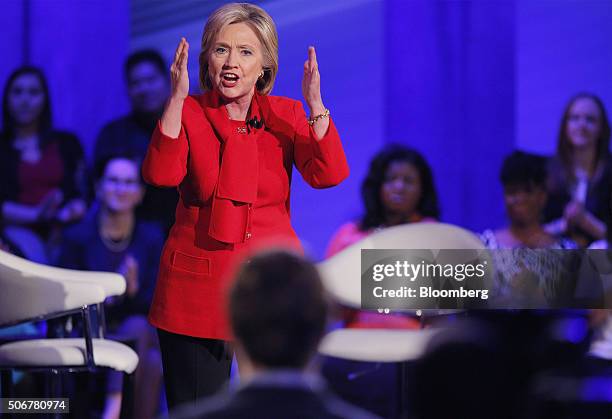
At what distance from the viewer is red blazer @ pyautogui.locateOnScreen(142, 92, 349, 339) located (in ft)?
7.87

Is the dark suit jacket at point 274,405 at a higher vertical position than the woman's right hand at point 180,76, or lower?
lower

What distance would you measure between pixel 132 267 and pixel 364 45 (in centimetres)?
170

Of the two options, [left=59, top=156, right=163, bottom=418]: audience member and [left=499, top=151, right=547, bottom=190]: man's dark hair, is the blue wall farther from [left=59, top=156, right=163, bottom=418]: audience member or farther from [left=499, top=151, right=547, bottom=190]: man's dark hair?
[left=59, top=156, right=163, bottom=418]: audience member

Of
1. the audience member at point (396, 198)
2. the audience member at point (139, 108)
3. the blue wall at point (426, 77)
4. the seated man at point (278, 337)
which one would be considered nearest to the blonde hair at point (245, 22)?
the seated man at point (278, 337)

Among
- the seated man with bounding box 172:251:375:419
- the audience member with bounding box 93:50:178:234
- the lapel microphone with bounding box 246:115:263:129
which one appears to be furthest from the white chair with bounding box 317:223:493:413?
the seated man with bounding box 172:251:375:419

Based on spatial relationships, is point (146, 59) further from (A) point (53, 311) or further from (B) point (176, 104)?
(B) point (176, 104)

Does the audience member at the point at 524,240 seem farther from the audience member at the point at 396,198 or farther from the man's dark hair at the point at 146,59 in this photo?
the man's dark hair at the point at 146,59

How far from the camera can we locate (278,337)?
1.36 meters

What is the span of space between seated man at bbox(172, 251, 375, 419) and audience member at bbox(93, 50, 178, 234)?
142 inches

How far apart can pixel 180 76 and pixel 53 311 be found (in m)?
1.47

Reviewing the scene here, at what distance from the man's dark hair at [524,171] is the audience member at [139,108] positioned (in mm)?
1760

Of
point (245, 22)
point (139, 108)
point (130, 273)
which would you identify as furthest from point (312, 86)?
point (139, 108)

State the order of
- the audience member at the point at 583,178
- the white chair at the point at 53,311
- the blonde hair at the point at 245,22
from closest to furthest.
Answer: the blonde hair at the point at 245,22
the white chair at the point at 53,311
the audience member at the point at 583,178

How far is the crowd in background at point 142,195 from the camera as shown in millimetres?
4660
